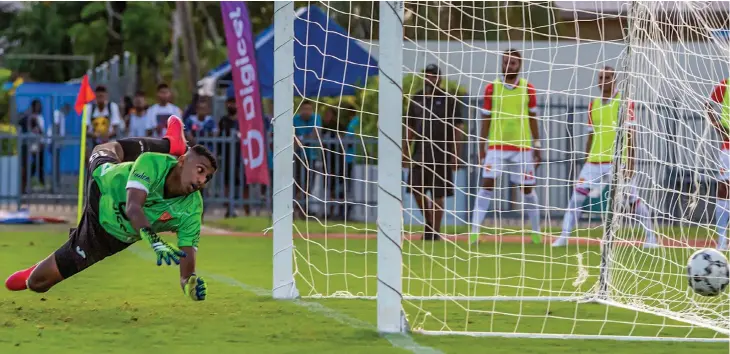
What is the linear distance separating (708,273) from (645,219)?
2450mm

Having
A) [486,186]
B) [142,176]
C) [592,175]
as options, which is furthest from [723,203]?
[142,176]

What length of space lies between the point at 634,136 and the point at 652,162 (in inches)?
10.7

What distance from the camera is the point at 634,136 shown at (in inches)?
408

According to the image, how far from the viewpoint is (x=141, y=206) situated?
8023 mm

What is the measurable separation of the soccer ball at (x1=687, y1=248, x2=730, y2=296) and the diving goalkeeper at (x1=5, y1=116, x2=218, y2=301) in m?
2.98

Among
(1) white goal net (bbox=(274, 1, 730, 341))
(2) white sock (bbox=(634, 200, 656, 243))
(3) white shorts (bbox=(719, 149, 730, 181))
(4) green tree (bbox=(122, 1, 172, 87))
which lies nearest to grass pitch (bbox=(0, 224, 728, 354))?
(1) white goal net (bbox=(274, 1, 730, 341))

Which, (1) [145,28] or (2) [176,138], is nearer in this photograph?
(2) [176,138]

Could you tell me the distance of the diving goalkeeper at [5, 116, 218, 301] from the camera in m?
8.03

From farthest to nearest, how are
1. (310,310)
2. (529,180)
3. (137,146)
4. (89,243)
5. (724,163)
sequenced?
1. (529,180)
2. (724,163)
3. (137,146)
4. (310,310)
5. (89,243)

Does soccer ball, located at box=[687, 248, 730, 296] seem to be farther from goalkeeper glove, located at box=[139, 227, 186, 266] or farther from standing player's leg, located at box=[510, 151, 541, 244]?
standing player's leg, located at box=[510, 151, 541, 244]

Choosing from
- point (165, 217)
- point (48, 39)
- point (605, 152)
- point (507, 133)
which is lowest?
point (165, 217)

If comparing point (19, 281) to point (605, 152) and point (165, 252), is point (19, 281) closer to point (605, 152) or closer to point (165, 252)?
point (165, 252)

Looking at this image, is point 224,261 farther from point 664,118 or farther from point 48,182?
point 48,182

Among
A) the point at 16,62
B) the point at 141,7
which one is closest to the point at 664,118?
the point at 141,7
